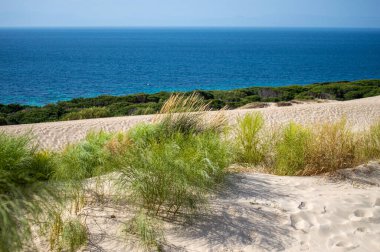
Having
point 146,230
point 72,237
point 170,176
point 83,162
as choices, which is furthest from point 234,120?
point 72,237

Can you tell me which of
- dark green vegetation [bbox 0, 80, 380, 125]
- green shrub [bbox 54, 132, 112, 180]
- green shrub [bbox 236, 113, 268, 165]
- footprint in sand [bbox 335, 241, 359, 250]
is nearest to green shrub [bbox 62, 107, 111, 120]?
dark green vegetation [bbox 0, 80, 380, 125]

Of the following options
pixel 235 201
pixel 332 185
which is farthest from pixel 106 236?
pixel 332 185

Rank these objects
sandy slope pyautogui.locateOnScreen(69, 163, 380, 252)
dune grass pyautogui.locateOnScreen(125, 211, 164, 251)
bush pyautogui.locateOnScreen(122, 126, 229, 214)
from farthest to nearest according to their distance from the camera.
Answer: bush pyautogui.locateOnScreen(122, 126, 229, 214)
sandy slope pyautogui.locateOnScreen(69, 163, 380, 252)
dune grass pyautogui.locateOnScreen(125, 211, 164, 251)

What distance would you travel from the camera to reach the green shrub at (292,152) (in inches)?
275

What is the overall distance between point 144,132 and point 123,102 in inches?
788

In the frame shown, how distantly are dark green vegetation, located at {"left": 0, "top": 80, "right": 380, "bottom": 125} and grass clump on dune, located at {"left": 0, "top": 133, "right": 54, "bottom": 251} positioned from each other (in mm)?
14703

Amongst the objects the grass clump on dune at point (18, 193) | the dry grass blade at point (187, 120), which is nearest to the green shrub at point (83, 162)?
the grass clump on dune at point (18, 193)

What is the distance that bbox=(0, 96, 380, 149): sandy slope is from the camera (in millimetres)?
15180

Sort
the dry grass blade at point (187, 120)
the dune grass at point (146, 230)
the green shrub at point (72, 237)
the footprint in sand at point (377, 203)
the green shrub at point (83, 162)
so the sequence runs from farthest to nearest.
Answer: the dry grass blade at point (187, 120)
the green shrub at point (83, 162)
the footprint in sand at point (377, 203)
the dune grass at point (146, 230)
the green shrub at point (72, 237)

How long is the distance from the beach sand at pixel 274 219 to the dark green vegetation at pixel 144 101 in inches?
571

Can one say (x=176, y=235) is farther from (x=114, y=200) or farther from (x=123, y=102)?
(x=123, y=102)

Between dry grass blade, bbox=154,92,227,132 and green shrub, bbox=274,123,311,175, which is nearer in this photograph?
green shrub, bbox=274,123,311,175

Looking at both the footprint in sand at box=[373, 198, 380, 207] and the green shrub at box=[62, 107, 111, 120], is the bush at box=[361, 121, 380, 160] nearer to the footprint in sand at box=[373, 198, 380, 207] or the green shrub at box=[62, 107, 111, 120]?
the footprint in sand at box=[373, 198, 380, 207]

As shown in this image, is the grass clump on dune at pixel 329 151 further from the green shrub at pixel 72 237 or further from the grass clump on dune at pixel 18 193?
the grass clump on dune at pixel 18 193
